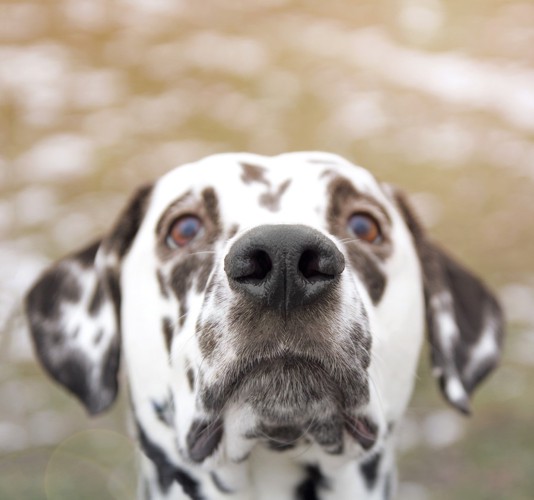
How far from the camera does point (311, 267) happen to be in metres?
1.49

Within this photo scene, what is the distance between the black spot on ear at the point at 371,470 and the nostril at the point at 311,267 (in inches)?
30.6

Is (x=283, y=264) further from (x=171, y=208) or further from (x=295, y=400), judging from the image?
(x=171, y=208)

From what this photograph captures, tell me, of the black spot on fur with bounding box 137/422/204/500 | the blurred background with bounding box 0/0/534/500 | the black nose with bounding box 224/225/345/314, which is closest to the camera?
the black nose with bounding box 224/225/345/314

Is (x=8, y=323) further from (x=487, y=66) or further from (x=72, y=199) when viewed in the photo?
(x=487, y=66)

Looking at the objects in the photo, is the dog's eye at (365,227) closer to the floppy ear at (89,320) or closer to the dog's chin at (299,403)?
the dog's chin at (299,403)

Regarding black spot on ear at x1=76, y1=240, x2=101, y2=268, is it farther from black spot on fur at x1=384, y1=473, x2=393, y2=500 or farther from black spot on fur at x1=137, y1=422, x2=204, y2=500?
black spot on fur at x1=384, y1=473, x2=393, y2=500

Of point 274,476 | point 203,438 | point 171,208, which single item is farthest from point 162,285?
point 274,476

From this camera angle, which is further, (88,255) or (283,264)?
(88,255)

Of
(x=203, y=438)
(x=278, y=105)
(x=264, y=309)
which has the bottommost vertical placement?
(x=278, y=105)

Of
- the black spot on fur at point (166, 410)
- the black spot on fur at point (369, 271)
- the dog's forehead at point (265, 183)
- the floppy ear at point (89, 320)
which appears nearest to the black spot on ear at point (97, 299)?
the floppy ear at point (89, 320)

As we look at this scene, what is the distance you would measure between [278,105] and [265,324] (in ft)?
12.0

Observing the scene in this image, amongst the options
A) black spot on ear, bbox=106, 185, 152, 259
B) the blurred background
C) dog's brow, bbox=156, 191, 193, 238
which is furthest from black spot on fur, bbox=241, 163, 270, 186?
the blurred background

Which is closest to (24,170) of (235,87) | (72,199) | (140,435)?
(72,199)

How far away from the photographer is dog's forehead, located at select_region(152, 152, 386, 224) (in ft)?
6.43
